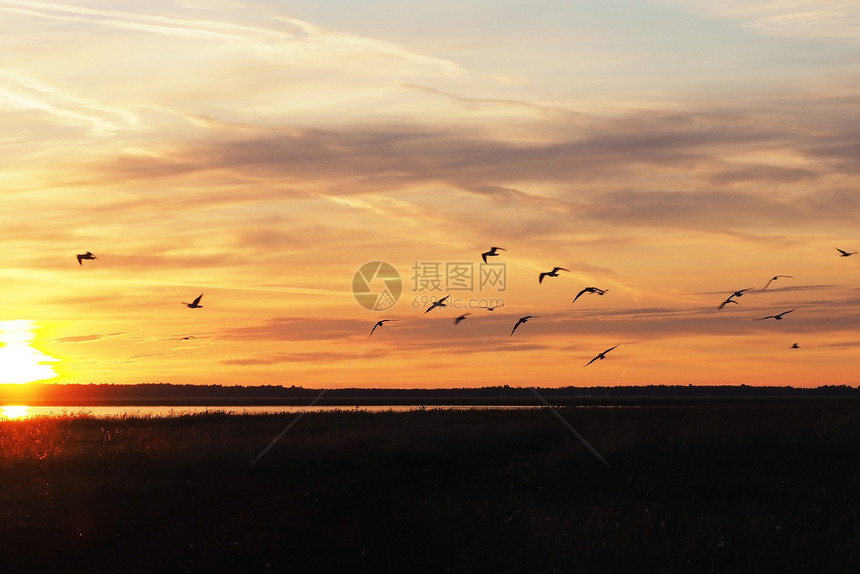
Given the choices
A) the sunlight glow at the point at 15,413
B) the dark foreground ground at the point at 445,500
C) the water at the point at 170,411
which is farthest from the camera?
the sunlight glow at the point at 15,413

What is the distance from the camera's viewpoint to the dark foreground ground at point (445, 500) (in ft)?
52.2

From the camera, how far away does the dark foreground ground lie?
52.2 ft

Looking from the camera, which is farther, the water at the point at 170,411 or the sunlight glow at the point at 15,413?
the sunlight glow at the point at 15,413

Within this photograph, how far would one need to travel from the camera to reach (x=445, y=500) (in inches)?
765

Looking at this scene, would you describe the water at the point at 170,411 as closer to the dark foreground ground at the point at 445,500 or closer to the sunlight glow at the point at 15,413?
the sunlight glow at the point at 15,413

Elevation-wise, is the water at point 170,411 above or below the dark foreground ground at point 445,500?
below

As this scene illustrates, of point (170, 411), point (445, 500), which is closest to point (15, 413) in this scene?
point (170, 411)

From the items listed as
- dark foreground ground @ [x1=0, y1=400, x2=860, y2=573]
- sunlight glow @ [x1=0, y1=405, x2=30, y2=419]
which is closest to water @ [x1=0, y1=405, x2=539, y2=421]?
sunlight glow @ [x1=0, y1=405, x2=30, y2=419]

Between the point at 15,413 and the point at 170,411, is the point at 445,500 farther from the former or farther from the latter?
the point at 15,413

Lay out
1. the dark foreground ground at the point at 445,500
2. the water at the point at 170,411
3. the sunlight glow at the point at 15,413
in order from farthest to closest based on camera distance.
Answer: the sunlight glow at the point at 15,413, the water at the point at 170,411, the dark foreground ground at the point at 445,500

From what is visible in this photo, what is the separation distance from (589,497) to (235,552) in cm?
804

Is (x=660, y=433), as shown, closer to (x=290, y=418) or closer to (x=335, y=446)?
(x=335, y=446)

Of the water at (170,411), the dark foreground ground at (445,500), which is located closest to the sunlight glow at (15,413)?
the water at (170,411)

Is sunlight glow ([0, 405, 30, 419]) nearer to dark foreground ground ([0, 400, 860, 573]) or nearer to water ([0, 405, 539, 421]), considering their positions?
water ([0, 405, 539, 421])
